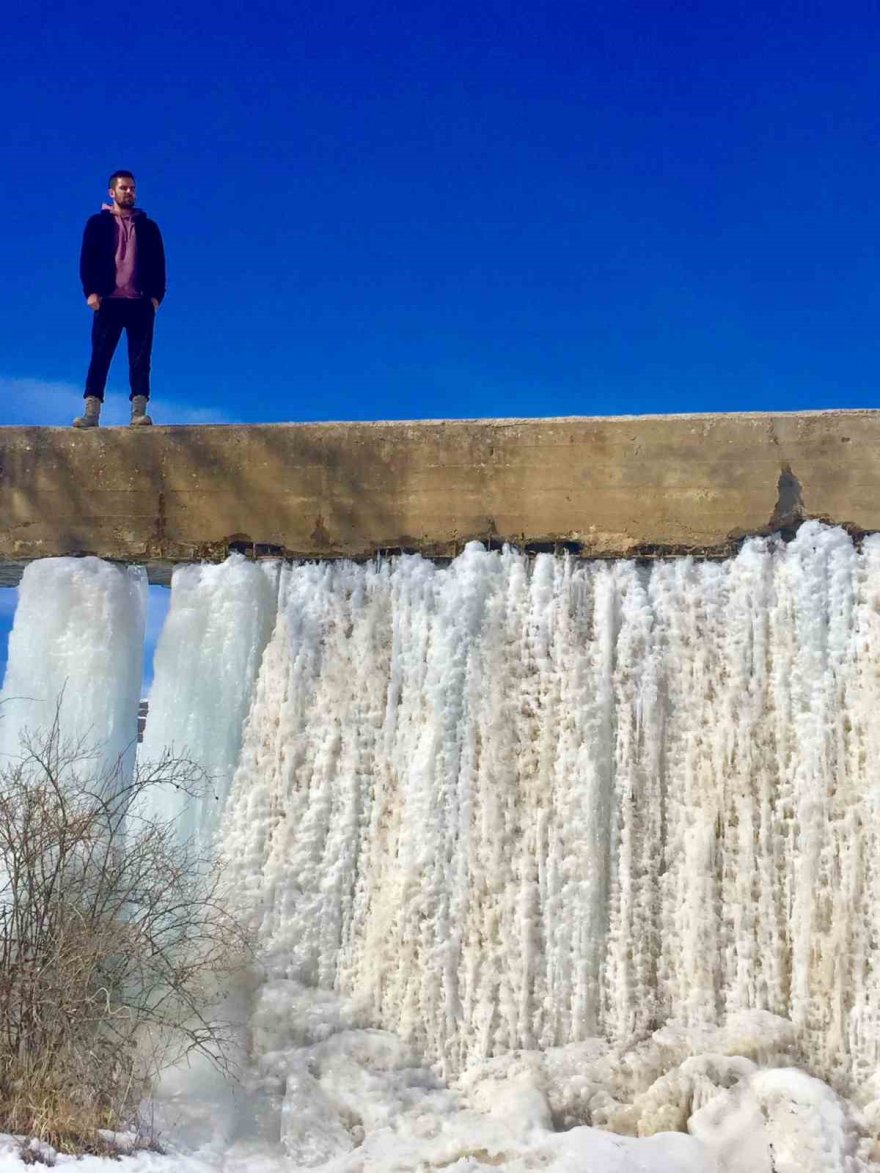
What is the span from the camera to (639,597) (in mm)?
→ 6684

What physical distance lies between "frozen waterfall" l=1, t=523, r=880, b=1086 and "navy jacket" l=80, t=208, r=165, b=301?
1.71 metres

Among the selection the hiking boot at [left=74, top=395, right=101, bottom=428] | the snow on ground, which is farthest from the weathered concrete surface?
the snow on ground

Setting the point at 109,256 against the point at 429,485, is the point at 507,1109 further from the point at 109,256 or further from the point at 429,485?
the point at 109,256

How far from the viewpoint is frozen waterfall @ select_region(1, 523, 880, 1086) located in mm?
6148

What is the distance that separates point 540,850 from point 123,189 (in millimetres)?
4221

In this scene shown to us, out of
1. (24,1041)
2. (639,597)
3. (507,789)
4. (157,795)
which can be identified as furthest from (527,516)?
(24,1041)

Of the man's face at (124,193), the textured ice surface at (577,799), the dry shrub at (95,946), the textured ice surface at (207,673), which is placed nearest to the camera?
the dry shrub at (95,946)

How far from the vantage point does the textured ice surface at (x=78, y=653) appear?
7.08m

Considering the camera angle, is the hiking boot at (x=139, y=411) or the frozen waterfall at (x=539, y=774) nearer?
the frozen waterfall at (x=539, y=774)

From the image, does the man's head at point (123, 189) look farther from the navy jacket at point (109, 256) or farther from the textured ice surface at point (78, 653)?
the textured ice surface at point (78, 653)

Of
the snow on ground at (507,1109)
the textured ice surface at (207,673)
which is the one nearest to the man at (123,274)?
the textured ice surface at (207,673)

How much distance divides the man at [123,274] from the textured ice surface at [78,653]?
2.95 ft

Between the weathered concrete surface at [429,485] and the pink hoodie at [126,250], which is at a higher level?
the pink hoodie at [126,250]

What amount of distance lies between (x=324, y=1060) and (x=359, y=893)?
807 millimetres
